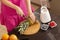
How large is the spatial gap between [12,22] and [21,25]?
15cm

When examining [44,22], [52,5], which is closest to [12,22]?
[44,22]

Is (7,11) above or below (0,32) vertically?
above

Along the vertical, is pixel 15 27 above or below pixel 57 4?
below

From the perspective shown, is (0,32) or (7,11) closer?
(0,32)

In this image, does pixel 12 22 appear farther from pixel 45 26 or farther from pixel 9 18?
pixel 45 26

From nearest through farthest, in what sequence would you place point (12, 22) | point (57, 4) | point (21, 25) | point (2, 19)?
point (21, 25) → point (12, 22) → point (2, 19) → point (57, 4)

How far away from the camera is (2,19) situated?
5.41 feet

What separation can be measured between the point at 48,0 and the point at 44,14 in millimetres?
999

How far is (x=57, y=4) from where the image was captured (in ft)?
7.71

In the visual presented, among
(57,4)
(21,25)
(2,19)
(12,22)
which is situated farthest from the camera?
(57,4)

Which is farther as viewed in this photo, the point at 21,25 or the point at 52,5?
the point at 52,5

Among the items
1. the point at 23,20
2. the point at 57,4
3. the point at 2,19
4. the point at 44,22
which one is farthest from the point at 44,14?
the point at 57,4

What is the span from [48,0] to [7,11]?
0.98 meters

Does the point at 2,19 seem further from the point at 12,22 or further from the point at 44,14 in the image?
the point at 44,14
